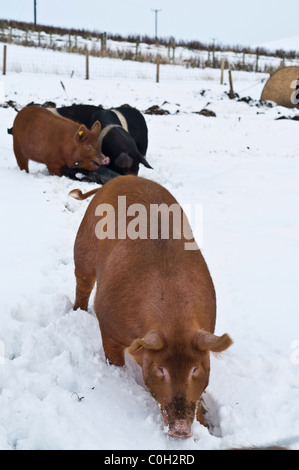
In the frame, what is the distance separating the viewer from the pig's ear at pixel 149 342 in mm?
1927

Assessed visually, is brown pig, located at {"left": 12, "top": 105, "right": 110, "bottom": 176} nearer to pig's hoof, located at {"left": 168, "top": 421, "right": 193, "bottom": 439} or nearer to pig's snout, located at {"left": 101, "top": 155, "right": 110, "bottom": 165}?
pig's snout, located at {"left": 101, "top": 155, "right": 110, "bottom": 165}

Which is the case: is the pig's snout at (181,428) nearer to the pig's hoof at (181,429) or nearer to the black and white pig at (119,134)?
the pig's hoof at (181,429)

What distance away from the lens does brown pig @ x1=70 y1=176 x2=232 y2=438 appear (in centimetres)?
203

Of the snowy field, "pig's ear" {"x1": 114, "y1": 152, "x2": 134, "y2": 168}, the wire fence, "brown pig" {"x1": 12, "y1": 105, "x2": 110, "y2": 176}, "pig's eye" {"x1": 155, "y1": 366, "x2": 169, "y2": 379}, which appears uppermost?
the wire fence

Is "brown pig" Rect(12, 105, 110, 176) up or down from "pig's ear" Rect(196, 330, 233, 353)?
up

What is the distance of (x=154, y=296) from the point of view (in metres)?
2.26

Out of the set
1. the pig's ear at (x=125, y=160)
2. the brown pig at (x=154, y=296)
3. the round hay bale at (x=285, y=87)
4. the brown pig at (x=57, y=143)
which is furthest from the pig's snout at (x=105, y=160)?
the round hay bale at (x=285, y=87)

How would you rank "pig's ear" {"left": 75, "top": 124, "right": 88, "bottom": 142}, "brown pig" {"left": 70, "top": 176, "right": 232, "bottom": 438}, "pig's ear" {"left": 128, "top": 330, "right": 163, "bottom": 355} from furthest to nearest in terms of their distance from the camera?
1. "pig's ear" {"left": 75, "top": 124, "right": 88, "bottom": 142}
2. "brown pig" {"left": 70, "top": 176, "right": 232, "bottom": 438}
3. "pig's ear" {"left": 128, "top": 330, "right": 163, "bottom": 355}

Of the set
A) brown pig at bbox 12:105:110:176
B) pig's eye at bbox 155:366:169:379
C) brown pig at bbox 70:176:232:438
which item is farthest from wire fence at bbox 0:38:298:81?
pig's eye at bbox 155:366:169:379

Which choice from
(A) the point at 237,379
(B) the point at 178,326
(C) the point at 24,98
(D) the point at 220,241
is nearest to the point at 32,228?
(D) the point at 220,241

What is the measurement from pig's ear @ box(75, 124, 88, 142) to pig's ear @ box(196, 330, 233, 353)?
5.23 m

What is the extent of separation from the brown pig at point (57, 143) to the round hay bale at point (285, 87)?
38.8 ft

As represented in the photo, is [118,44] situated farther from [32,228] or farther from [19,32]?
[32,228]

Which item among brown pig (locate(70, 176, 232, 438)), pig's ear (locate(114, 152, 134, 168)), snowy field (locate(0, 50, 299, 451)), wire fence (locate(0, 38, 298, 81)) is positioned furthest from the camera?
wire fence (locate(0, 38, 298, 81))
